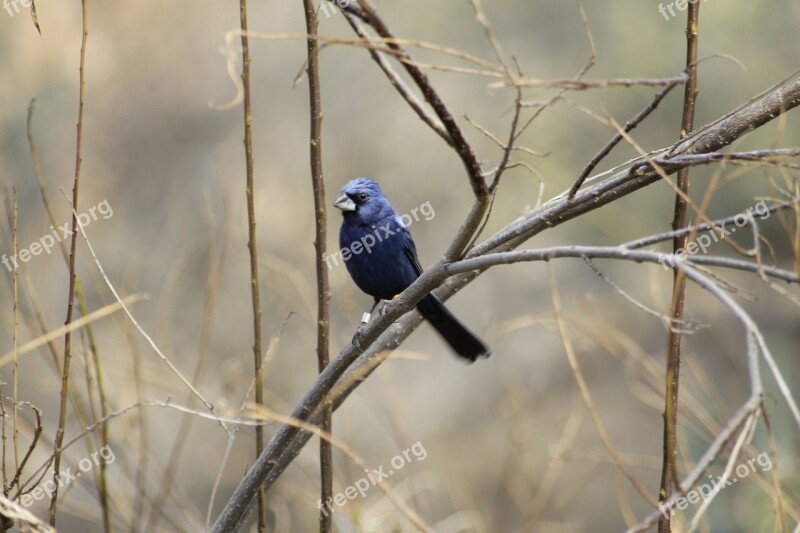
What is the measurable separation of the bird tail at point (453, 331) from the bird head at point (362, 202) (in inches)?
35.5

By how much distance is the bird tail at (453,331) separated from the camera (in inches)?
153

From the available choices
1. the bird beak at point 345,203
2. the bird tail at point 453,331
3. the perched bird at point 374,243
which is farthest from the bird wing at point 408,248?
the bird tail at point 453,331

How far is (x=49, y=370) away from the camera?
7.39 meters

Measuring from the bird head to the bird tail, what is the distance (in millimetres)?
903

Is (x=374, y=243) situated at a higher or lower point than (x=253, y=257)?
higher

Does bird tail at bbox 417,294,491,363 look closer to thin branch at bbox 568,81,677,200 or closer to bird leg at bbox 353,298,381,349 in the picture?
bird leg at bbox 353,298,381,349

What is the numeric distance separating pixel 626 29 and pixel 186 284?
553 centimetres

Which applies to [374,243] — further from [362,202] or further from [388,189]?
[388,189]

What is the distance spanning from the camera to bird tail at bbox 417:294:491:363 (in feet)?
12.7

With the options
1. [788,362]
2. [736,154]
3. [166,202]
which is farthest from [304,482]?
[736,154]

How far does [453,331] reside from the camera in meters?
4.05

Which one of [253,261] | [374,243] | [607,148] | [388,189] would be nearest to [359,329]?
[253,261]

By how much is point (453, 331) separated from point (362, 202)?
3.44ft

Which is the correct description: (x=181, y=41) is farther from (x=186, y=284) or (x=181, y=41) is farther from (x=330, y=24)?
(x=186, y=284)
